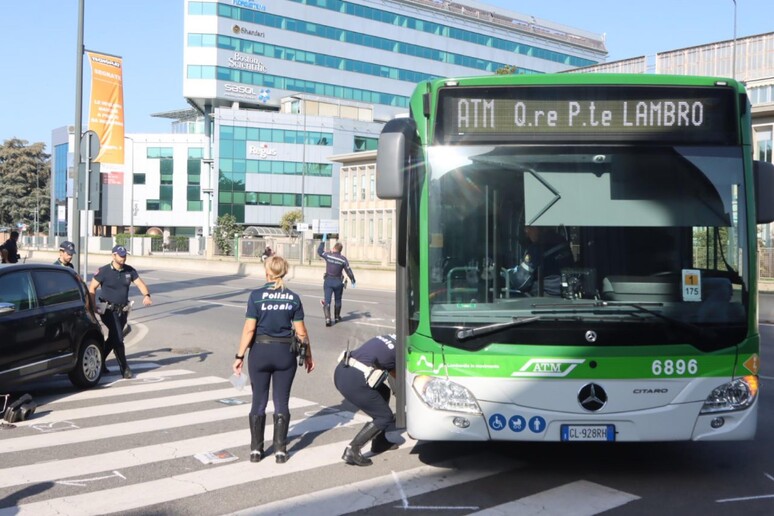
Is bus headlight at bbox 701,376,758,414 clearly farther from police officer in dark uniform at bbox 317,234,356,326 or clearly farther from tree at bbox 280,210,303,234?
tree at bbox 280,210,303,234

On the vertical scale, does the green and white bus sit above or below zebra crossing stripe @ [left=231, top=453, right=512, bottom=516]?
above

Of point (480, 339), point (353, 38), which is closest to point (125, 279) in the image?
point (480, 339)

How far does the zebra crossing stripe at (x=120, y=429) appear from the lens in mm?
7980

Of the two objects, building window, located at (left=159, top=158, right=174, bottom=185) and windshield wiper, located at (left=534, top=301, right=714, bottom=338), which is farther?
building window, located at (left=159, top=158, right=174, bottom=185)

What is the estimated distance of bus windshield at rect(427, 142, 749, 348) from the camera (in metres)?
6.30

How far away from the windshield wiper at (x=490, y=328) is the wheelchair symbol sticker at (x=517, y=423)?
66 cm

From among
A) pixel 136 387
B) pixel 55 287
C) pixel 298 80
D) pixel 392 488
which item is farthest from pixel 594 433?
pixel 298 80

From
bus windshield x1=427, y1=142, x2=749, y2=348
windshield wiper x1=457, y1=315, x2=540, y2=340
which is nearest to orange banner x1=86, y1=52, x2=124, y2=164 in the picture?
bus windshield x1=427, y1=142, x2=749, y2=348

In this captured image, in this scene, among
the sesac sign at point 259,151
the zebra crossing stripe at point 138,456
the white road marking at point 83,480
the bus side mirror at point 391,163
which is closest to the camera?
the bus side mirror at point 391,163

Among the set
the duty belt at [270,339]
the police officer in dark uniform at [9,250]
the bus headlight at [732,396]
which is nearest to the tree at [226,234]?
the police officer in dark uniform at [9,250]

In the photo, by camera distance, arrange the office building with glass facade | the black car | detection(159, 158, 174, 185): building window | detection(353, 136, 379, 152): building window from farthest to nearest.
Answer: detection(159, 158, 174, 185): building window
detection(353, 136, 379, 152): building window
the office building with glass facade
the black car

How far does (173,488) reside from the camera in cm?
649

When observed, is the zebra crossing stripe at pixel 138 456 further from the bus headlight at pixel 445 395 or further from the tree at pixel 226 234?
the tree at pixel 226 234

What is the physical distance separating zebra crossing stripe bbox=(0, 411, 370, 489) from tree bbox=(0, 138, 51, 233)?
108789 mm
